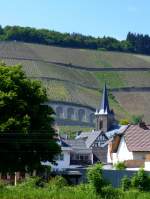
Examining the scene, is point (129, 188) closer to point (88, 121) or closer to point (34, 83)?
point (34, 83)

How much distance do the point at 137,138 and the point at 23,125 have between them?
67.1 ft

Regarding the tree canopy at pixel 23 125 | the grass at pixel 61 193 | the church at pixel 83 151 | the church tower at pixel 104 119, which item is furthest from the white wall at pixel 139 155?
the church tower at pixel 104 119

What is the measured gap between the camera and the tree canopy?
48.3 meters

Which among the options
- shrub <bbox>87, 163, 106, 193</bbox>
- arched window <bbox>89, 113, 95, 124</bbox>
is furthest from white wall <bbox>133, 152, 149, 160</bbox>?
arched window <bbox>89, 113, 95, 124</bbox>

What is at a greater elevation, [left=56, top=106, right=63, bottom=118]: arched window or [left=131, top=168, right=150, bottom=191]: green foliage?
[left=56, top=106, right=63, bottom=118]: arched window

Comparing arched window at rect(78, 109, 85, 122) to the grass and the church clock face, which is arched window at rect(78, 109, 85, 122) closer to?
the church clock face

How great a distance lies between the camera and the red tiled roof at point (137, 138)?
6556 centimetres

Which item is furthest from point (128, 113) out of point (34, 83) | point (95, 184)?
point (95, 184)

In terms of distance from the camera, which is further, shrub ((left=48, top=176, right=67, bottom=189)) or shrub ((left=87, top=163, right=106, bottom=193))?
shrub ((left=48, top=176, right=67, bottom=189))

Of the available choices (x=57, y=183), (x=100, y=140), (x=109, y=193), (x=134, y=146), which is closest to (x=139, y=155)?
(x=134, y=146)

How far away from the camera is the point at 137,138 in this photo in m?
66.6

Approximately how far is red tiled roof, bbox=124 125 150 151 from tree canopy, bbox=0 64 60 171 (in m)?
16.4

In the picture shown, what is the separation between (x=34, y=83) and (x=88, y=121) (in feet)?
439

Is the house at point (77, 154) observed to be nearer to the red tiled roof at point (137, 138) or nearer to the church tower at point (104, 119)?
the red tiled roof at point (137, 138)
